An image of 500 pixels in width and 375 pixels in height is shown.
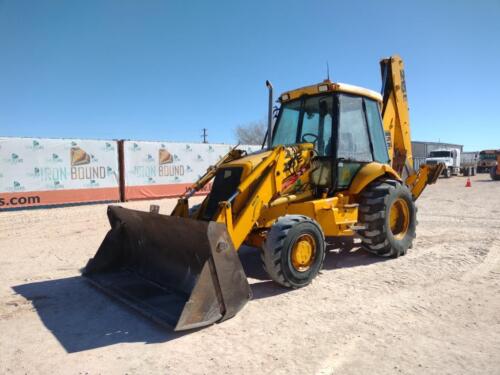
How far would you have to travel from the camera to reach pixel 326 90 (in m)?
6.11

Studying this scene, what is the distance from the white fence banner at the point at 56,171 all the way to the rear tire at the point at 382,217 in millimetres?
11027

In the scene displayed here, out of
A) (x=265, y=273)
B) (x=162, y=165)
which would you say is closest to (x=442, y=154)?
(x=162, y=165)

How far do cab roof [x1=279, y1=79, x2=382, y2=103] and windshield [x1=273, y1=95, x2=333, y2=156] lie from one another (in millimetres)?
98

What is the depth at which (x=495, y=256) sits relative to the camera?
21.5ft

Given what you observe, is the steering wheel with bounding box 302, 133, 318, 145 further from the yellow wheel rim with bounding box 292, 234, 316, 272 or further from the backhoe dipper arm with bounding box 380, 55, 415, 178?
the backhoe dipper arm with bounding box 380, 55, 415, 178

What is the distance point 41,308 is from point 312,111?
4676 millimetres

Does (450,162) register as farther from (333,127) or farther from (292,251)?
(292,251)

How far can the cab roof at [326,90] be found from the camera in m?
6.05

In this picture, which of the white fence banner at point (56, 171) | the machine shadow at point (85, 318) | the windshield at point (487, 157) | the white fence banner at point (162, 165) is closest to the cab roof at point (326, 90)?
the machine shadow at point (85, 318)

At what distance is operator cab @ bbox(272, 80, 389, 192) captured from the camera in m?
6.09

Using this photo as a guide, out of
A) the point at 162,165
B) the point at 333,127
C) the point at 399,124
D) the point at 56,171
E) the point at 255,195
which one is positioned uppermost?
the point at 399,124

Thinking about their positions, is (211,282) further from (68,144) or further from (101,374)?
(68,144)

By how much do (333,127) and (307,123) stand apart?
0.49 m

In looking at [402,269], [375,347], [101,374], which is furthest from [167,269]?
[402,269]
